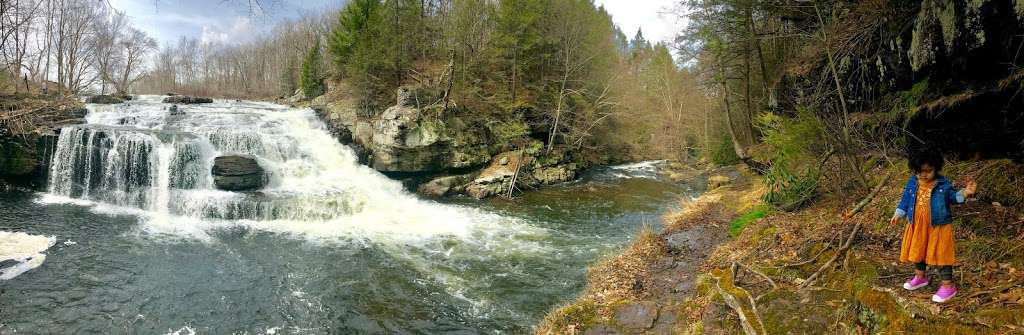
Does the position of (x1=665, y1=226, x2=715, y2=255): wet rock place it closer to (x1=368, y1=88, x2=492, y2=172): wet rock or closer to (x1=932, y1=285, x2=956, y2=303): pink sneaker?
(x1=932, y1=285, x2=956, y2=303): pink sneaker

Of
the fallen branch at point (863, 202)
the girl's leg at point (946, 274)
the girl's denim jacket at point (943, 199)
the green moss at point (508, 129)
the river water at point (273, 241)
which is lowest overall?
the river water at point (273, 241)

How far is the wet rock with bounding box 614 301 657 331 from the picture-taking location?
6.10 meters

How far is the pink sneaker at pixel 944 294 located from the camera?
391 cm

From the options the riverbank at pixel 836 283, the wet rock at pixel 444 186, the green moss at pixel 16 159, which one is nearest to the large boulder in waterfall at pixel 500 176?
the wet rock at pixel 444 186

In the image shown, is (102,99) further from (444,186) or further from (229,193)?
(444,186)

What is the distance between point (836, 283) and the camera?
16.6 ft

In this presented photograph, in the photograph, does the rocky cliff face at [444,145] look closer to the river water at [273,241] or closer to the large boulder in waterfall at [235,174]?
the river water at [273,241]

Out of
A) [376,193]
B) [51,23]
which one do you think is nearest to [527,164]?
[376,193]

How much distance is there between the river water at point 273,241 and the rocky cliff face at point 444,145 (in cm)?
103

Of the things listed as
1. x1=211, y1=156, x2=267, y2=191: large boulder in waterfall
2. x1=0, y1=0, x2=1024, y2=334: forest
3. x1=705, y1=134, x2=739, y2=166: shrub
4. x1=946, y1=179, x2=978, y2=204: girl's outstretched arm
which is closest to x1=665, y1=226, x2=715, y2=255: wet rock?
x1=0, y1=0, x2=1024, y2=334: forest

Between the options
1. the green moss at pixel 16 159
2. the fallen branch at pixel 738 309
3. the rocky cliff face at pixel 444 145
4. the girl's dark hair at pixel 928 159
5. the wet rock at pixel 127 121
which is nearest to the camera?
the girl's dark hair at pixel 928 159

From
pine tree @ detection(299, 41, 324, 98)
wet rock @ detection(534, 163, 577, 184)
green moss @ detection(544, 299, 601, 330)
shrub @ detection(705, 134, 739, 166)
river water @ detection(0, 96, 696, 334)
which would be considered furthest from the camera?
pine tree @ detection(299, 41, 324, 98)

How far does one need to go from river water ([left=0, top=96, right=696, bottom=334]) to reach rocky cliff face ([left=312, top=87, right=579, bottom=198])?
3.39 feet

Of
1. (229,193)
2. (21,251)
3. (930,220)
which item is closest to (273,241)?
(229,193)
